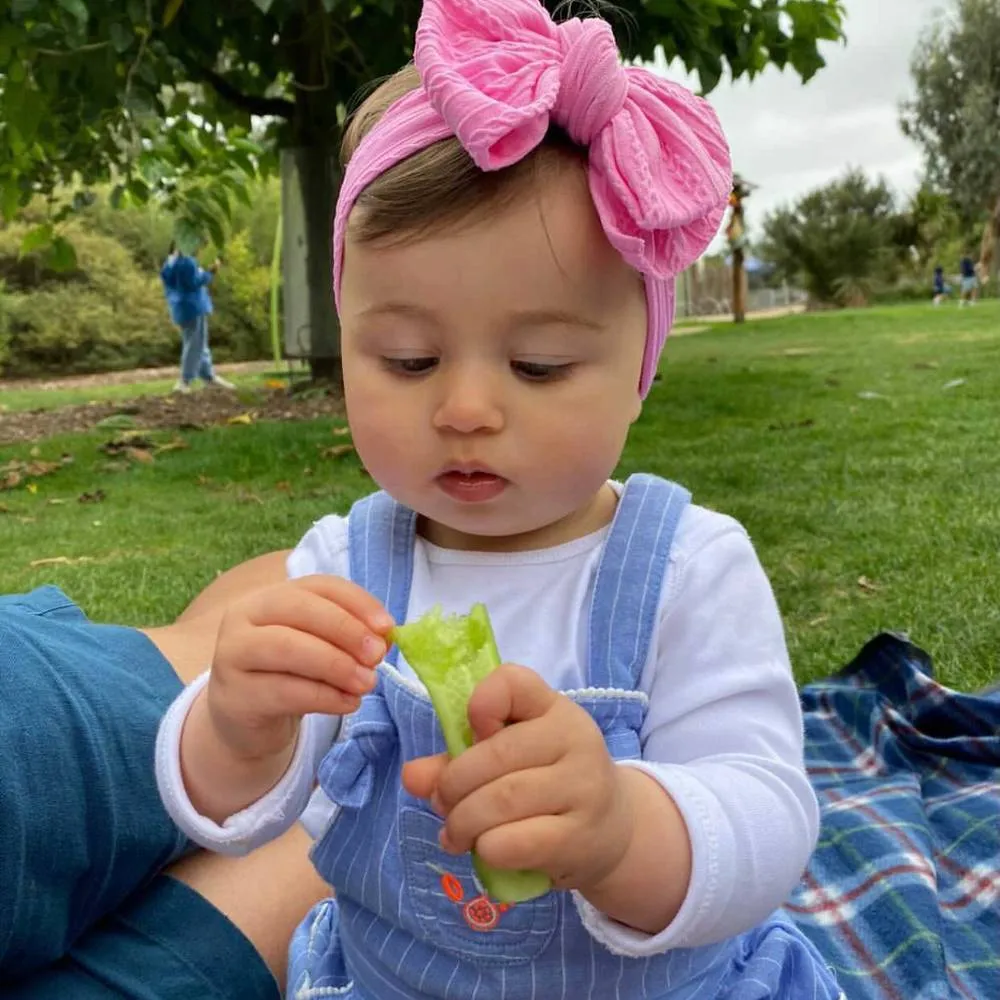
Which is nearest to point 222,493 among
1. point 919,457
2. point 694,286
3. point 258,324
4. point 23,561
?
point 23,561

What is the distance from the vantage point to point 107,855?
1501mm

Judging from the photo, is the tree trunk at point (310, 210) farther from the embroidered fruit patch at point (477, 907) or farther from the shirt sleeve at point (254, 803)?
the embroidered fruit patch at point (477, 907)

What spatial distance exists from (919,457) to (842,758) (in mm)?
3206

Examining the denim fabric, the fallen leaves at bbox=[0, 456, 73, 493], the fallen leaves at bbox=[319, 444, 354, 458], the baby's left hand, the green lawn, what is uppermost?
the baby's left hand

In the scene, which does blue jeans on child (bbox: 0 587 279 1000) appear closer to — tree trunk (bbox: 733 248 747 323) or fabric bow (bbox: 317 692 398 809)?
fabric bow (bbox: 317 692 398 809)

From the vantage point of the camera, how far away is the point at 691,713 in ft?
4.06

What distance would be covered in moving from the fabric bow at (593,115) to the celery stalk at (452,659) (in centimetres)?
43

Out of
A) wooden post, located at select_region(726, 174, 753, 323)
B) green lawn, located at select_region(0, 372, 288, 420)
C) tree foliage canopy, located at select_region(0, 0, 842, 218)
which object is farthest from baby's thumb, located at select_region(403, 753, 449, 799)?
wooden post, located at select_region(726, 174, 753, 323)

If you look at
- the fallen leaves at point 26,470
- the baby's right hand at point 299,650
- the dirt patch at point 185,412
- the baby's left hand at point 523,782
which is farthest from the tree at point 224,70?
the baby's left hand at point 523,782

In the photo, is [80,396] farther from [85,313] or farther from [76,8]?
[76,8]

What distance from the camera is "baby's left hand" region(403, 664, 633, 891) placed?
0.92m

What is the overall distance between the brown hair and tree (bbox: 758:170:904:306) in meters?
32.7

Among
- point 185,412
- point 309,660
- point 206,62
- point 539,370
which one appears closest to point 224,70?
point 206,62

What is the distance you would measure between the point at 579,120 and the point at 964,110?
1327 inches
